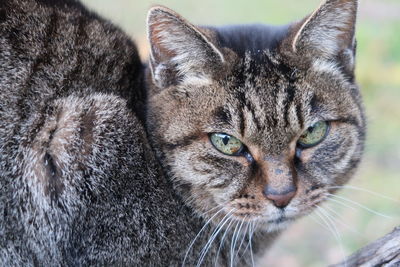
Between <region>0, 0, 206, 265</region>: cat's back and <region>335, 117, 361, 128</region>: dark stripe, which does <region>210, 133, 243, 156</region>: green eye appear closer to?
<region>0, 0, 206, 265</region>: cat's back

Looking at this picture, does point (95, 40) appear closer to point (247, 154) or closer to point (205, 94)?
point (205, 94)

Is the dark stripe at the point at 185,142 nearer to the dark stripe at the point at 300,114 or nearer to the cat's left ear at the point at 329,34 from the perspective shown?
the dark stripe at the point at 300,114

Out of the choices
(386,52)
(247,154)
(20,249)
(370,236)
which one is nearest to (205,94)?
(247,154)

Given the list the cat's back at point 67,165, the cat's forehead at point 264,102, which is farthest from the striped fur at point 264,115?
the cat's back at point 67,165

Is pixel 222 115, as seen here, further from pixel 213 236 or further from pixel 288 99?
pixel 213 236

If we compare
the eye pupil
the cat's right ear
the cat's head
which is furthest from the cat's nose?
the cat's right ear

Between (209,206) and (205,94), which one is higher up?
(205,94)

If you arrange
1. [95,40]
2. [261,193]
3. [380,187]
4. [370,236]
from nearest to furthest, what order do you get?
[261,193], [95,40], [370,236], [380,187]
